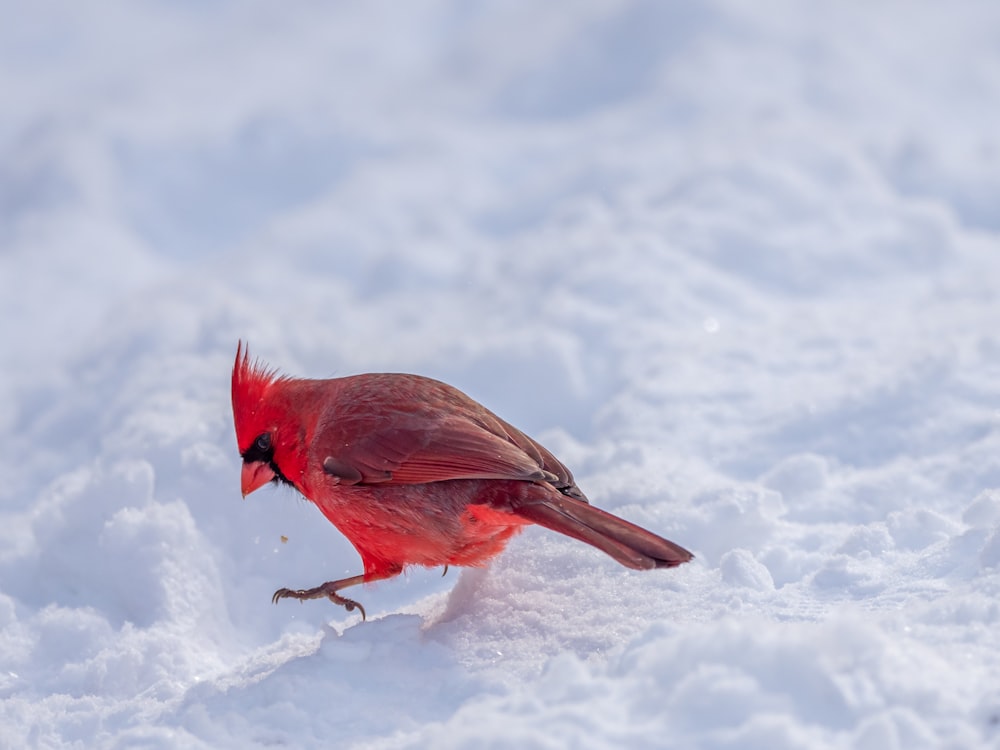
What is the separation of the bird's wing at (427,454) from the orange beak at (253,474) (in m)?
0.24

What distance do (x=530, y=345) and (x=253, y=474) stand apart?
1.90 meters

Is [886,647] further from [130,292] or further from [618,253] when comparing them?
[130,292]

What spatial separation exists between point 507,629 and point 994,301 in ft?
9.85

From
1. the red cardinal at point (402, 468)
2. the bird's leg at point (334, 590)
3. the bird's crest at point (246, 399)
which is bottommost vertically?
the bird's leg at point (334, 590)

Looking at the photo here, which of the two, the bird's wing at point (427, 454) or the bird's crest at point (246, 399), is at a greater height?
the bird's crest at point (246, 399)

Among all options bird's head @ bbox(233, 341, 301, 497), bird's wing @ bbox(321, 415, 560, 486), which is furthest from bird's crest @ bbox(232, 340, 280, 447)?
bird's wing @ bbox(321, 415, 560, 486)

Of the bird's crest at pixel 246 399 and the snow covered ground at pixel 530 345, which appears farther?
the bird's crest at pixel 246 399

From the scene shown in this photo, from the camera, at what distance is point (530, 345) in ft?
16.4

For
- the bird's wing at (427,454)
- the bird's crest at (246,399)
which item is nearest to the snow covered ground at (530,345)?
the bird's wing at (427,454)

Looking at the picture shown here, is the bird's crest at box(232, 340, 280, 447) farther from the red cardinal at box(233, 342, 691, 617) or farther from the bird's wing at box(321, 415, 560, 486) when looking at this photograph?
the bird's wing at box(321, 415, 560, 486)

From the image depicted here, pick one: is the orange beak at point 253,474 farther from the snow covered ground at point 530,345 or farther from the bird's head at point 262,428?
the snow covered ground at point 530,345

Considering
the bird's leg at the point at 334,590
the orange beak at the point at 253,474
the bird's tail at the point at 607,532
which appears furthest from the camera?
the orange beak at the point at 253,474

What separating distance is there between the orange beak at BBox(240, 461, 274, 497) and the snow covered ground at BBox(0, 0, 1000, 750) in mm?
473

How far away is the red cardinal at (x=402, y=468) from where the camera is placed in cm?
299
